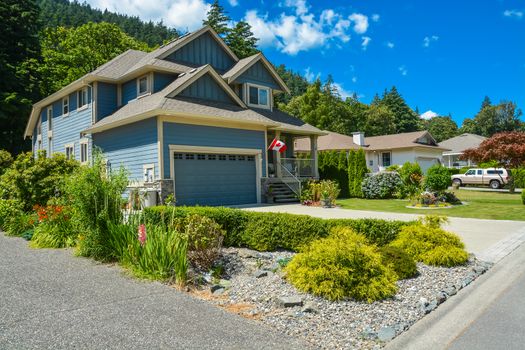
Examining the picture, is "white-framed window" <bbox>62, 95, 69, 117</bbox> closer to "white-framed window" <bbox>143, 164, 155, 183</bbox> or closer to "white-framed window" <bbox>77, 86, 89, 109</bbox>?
"white-framed window" <bbox>77, 86, 89, 109</bbox>

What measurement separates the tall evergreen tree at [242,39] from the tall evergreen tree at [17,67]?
721 inches

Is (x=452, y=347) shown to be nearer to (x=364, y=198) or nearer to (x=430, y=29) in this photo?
(x=430, y=29)

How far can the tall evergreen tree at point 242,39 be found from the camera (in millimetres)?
38812

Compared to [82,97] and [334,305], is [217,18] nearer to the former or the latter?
[82,97]

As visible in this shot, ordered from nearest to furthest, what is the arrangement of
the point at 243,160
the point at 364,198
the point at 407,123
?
1. the point at 243,160
2. the point at 364,198
3. the point at 407,123

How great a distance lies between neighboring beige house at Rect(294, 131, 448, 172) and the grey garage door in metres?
17.1

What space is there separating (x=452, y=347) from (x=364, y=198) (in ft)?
64.9

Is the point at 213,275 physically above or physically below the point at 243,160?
below

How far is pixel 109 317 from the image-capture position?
4504mm

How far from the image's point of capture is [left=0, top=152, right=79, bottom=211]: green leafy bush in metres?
12.2

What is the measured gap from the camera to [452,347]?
3.84 meters

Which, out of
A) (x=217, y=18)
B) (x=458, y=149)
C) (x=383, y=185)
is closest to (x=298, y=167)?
(x=383, y=185)

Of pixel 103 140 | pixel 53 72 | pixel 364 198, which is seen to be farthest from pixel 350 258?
pixel 53 72

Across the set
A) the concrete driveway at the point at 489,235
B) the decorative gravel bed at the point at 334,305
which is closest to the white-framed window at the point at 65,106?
the decorative gravel bed at the point at 334,305
